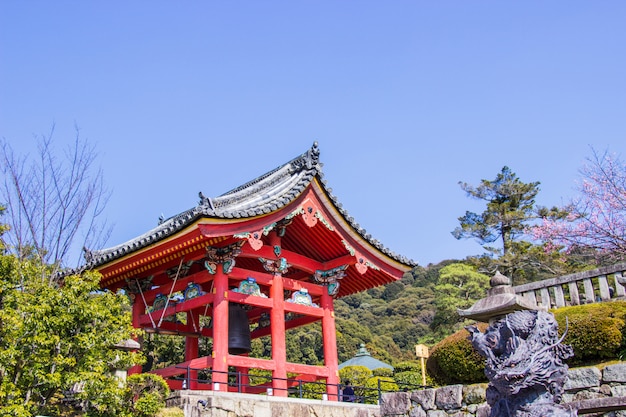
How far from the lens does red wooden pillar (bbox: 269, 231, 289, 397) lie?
42.8ft

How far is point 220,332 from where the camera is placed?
12445 millimetres

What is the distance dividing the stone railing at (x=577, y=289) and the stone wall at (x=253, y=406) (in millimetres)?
4404

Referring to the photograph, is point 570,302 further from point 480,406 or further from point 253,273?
point 253,273

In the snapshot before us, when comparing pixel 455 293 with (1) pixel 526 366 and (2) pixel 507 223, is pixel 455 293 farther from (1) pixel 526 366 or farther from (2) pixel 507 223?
Answer: (1) pixel 526 366

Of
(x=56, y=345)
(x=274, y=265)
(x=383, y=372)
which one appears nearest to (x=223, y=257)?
(x=274, y=265)

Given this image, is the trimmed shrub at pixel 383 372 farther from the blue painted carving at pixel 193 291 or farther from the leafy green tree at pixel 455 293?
the blue painted carving at pixel 193 291

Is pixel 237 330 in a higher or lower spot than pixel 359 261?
lower

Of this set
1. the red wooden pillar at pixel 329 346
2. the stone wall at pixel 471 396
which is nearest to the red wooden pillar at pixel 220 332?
the red wooden pillar at pixel 329 346

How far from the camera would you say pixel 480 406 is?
1029 centimetres

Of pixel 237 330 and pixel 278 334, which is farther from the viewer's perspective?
pixel 237 330

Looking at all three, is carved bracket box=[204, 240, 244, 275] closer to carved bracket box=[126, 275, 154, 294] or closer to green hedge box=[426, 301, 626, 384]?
carved bracket box=[126, 275, 154, 294]

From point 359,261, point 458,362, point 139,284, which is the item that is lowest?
point 458,362

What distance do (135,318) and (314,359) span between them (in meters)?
24.4

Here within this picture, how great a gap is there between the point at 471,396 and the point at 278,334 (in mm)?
4570
